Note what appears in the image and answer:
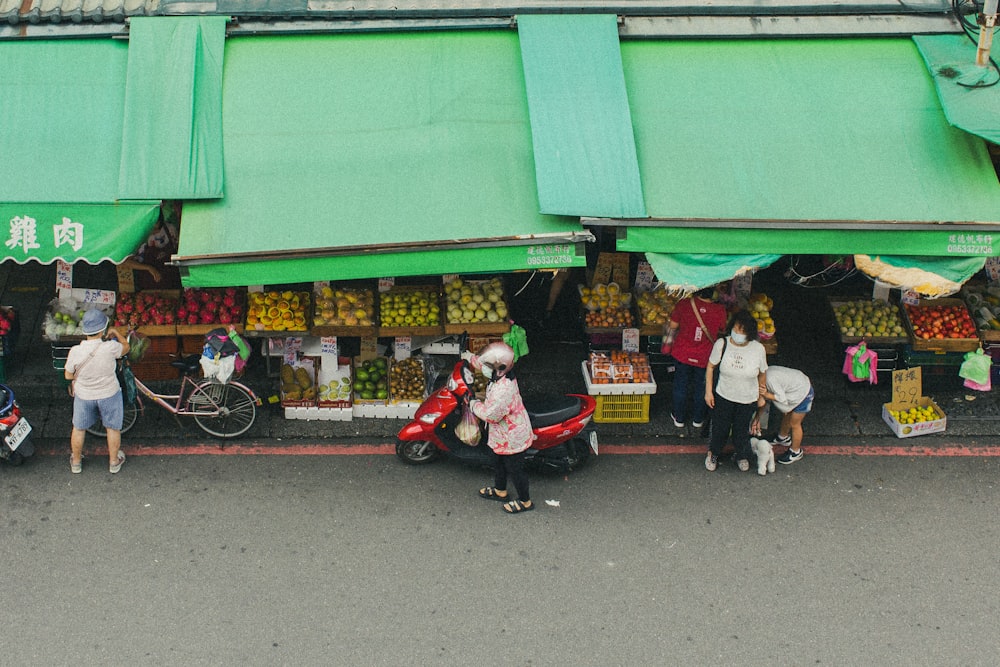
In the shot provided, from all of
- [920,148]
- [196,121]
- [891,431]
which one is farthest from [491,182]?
[891,431]

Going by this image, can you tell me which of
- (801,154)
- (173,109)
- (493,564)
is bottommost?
(493,564)

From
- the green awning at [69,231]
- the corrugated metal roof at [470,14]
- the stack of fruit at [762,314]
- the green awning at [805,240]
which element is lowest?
the stack of fruit at [762,314]

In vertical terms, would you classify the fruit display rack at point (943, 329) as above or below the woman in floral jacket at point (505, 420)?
above

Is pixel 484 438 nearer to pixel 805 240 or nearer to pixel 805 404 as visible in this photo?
pixel 805 404

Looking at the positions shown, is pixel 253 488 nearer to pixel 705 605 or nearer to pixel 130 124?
pixel 130 124

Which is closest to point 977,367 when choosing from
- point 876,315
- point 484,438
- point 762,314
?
point 876,315

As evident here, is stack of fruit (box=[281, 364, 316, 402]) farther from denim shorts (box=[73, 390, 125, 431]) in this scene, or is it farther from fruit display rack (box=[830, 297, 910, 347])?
fruit display rack (box=[830, 297, 910, 347])

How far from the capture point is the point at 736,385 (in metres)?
8.59

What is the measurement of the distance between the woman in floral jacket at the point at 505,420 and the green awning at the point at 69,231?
122 inches

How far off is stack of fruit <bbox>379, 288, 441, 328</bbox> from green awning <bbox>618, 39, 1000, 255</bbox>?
2291 mm

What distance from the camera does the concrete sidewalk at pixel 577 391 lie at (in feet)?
30.9

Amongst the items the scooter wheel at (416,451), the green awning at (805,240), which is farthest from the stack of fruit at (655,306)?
the scooter wheel at (416,451)

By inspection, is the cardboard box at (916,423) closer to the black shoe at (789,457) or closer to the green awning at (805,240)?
the black shoe at (789,457)

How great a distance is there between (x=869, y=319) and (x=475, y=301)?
13.5 feet
